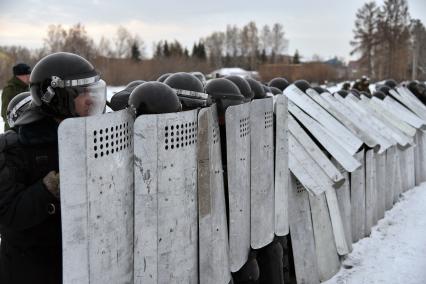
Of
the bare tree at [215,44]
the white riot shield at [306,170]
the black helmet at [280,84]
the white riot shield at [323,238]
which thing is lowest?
the white riot shield at [323,238]

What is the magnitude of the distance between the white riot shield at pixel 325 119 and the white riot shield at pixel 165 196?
10.1ft

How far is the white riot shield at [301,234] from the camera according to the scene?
441 cm

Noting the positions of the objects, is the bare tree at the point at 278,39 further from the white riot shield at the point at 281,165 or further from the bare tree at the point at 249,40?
the white riot shield at the point at 281,165

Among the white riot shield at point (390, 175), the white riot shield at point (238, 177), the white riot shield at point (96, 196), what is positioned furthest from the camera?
the white riot shield at point (390, 175)

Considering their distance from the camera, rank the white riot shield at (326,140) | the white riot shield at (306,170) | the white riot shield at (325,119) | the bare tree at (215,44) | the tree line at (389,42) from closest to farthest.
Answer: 1. the white riot shield at (306,170)
2. the white riot shield at (326,140)
3. the white riot shield at (325,119)
4. the tree line at (389,42)
5. the bare tree at (215,44)

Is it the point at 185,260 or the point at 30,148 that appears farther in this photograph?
the point at 185,260

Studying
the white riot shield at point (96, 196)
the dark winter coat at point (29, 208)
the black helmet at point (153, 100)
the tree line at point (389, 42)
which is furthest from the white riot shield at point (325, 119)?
the tree line at point (389, 42)

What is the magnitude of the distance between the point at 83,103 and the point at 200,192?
0.85 m

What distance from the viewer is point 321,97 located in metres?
6.18

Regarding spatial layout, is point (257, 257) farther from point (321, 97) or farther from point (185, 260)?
point (321, 97)

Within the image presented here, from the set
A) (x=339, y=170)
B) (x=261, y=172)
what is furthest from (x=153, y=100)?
(x=339, y=170)

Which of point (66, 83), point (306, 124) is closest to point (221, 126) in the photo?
point (66, 83)

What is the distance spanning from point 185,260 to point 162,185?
20.6 inches

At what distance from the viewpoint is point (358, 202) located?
5.69 meters
